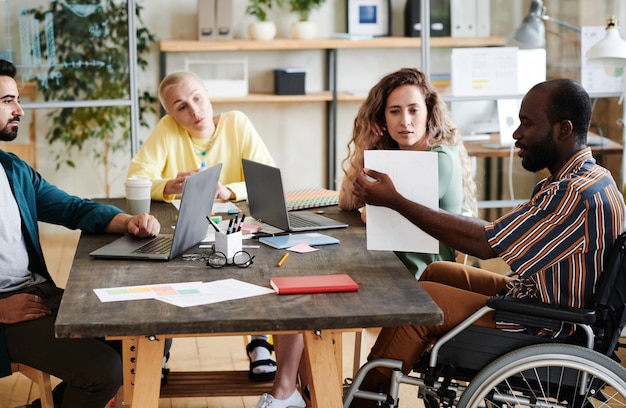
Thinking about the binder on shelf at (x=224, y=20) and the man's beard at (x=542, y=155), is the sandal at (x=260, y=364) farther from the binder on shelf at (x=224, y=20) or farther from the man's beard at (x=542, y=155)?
the binder on shelf at (x=224, y=20)

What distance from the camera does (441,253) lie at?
2.83m

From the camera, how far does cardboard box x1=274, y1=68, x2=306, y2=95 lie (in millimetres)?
5773

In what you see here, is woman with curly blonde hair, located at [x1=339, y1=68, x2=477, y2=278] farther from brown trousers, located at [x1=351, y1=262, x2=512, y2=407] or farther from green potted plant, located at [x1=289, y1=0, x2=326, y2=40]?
green potted plant, located at [x1=289, y1=0, x2=326, y2=40]

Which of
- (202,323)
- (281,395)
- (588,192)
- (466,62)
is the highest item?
(466,62)

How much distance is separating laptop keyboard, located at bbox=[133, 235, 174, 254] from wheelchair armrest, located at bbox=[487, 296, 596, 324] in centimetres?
88

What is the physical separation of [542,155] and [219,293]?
0.88m

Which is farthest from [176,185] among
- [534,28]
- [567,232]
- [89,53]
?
[534,28]

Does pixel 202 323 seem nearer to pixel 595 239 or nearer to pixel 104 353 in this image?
pixel 104 353

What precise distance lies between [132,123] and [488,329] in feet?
8.72

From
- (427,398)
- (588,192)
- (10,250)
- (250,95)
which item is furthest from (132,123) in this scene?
(588,192)

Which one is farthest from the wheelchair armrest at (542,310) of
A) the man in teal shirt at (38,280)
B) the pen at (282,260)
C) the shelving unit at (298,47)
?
the shelving unit at (298,47)

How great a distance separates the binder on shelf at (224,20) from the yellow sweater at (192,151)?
2363 mm

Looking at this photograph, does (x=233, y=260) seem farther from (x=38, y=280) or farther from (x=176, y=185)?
(x=176, y=185)

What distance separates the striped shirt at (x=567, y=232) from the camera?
6.88 ft
